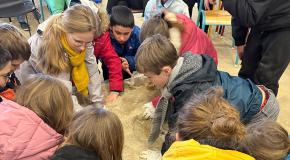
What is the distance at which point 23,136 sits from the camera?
3.52 ft

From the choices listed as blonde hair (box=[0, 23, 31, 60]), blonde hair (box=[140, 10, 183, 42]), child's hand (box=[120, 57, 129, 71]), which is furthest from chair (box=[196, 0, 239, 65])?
blonde hair (box=[0, 23, 31, 60])

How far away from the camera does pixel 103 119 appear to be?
108 centimetres

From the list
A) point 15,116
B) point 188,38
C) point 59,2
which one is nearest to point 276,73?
point 188,38

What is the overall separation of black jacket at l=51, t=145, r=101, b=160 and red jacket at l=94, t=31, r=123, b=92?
112 cm

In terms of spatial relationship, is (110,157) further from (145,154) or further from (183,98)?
(145,154)

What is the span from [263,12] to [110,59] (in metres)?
1.03

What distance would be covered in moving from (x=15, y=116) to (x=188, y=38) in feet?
3.57

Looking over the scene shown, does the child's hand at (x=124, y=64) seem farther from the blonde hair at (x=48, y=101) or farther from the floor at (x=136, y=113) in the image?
the blonde hair at (x=48, y=101)

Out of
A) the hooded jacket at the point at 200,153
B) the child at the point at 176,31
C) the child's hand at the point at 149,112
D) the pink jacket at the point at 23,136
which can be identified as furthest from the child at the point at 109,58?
the hooded jacket at the point at 200,153

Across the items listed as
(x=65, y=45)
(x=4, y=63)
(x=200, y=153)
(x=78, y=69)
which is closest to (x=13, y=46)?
(x=4, y=63)

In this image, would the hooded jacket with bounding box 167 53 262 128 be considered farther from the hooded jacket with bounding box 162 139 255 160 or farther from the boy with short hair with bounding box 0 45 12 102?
the boy with short hair with bounding box 0 45 12 102

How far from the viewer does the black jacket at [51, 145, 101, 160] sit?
99 centimetres

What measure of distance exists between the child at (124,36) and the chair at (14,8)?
1.22m

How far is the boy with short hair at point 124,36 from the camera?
84.4 inches
